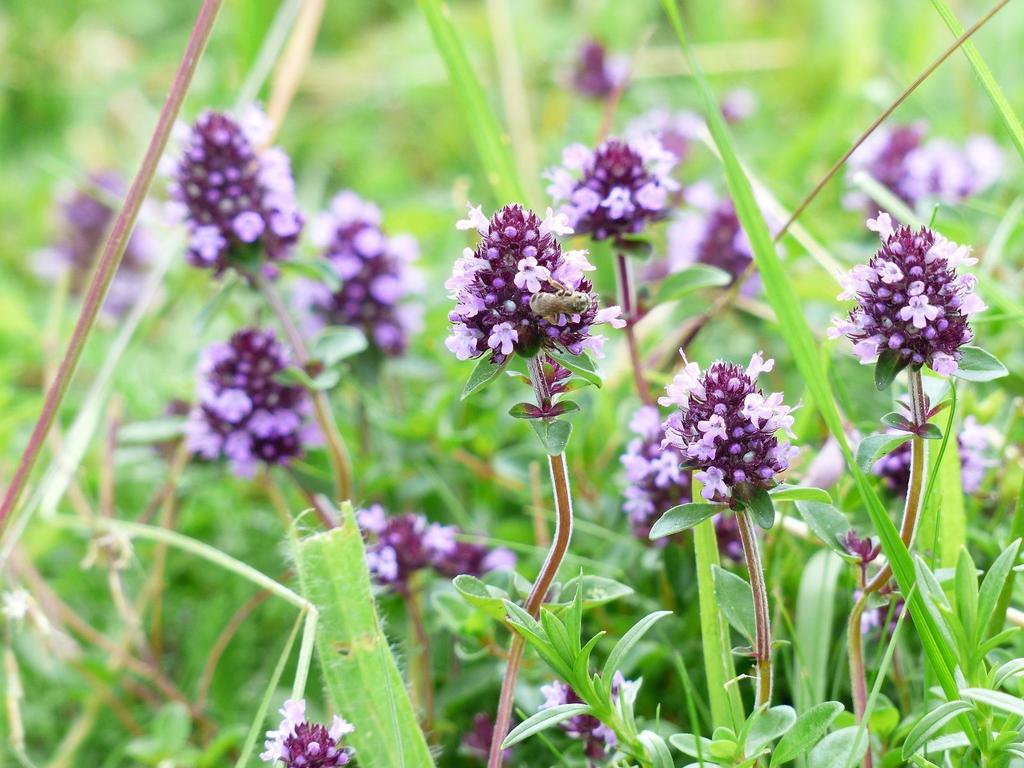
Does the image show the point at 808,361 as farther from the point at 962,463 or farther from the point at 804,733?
the point at 962,463

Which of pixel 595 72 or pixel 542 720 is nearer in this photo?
pixel 542 720

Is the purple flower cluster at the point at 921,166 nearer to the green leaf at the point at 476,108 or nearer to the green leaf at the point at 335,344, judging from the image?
the green leaf at the point at 476,108

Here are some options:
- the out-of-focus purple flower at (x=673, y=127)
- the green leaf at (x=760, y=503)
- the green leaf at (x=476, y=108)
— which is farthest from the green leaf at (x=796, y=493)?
the out-of-focus purple flower at (x=673, y=127)

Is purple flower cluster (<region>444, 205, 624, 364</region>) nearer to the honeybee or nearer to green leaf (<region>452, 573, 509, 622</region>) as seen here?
the honeybee

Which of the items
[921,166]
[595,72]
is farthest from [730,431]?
[595,72]

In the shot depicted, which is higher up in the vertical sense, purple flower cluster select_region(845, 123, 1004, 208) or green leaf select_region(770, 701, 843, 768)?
purple flower cluster select_region(845, 123, 1004, 208)

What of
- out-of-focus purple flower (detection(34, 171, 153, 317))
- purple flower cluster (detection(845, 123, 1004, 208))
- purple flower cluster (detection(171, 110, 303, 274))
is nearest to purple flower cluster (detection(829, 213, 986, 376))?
purple flower cluster (detection(171, 110, 303, 274))
